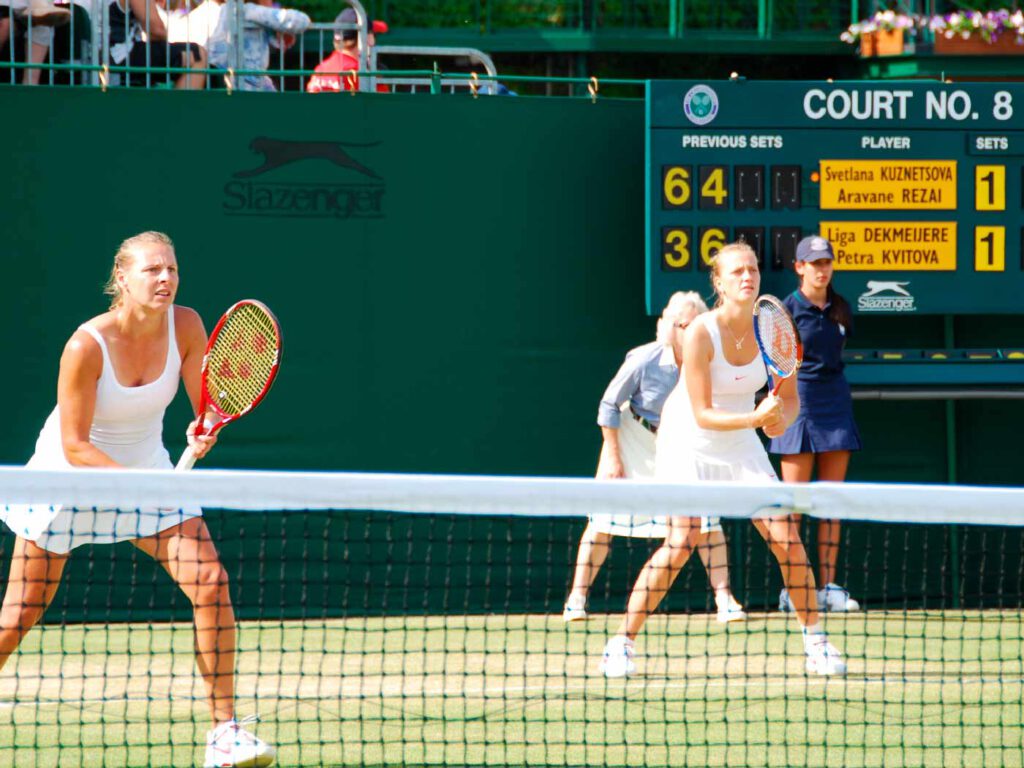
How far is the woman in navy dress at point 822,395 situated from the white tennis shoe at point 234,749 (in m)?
3.37

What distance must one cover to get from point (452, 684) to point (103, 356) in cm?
191

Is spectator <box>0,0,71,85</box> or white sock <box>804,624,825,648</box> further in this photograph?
spectator <box>0,0,71,85</box>

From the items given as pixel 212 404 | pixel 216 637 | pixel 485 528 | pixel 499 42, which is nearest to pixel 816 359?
pixel 485 528

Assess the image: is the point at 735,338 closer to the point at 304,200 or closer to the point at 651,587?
the point at 651,587

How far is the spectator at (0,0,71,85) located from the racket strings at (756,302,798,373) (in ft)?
12.3

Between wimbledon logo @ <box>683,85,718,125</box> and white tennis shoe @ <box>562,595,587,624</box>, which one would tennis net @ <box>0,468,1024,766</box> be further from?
wimbledon logo @ <box>683,85,718,125</box>

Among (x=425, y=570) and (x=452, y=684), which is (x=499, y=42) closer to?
(x=425, y=570)

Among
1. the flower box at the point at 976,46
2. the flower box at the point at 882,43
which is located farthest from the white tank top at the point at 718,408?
the flower box at the point at 882,43

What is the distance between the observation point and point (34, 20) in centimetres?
741

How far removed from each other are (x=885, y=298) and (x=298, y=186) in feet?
8.91

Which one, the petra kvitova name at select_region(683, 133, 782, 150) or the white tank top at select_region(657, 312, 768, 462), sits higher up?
the petra kvitova name at select_region(683, 133, 782, 150)

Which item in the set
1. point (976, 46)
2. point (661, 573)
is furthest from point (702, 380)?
point (976, 46)

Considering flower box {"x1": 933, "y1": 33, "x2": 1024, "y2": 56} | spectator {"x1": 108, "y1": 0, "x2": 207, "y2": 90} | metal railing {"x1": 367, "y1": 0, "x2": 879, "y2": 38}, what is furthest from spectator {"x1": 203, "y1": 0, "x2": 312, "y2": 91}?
flower box {"x1": 933, "y1": 33, "x2": 1024, "y2": 56}

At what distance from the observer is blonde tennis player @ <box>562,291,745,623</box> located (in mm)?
6934
